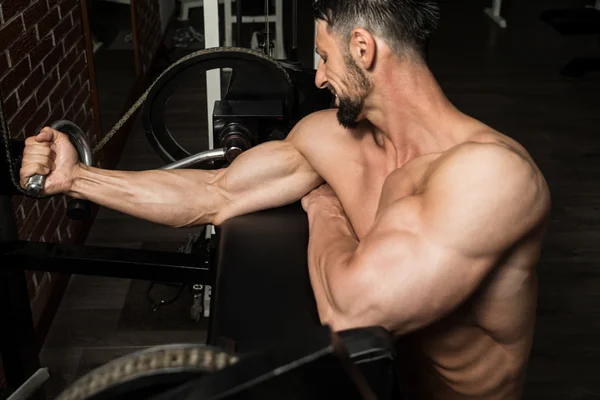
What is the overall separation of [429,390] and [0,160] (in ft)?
2.63

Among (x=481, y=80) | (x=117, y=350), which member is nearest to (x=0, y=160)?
(x=117, y=350)

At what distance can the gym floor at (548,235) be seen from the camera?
6.98 ft

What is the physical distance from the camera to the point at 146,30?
13.0 ft

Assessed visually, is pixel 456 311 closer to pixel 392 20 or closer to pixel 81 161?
pixel 392 20

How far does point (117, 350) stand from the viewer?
2.14 metres

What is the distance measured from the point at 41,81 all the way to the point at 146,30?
1903 millimetres

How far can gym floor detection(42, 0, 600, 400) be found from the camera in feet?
6.98

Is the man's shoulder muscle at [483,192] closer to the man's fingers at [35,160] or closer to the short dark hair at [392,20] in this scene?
the short dark hair at [392,20]

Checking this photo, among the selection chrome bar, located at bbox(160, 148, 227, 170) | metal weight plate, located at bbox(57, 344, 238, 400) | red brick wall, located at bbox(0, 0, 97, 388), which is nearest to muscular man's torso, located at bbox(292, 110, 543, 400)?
chrome bar, located at bbox(160, 148, 227, 170)

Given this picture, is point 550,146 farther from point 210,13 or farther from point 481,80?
point 210,13

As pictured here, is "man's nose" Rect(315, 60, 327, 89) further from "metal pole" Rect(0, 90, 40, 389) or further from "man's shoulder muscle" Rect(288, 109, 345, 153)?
"metal pole" Rect(0, 90, 40, 389)

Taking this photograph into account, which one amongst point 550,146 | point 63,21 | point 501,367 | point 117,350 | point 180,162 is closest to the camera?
point 501,367

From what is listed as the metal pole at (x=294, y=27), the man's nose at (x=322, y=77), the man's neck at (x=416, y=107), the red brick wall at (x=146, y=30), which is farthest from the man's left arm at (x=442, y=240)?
the red brick wall at (x=146, y=30)

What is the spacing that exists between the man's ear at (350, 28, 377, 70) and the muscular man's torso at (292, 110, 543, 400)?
0.17 m
